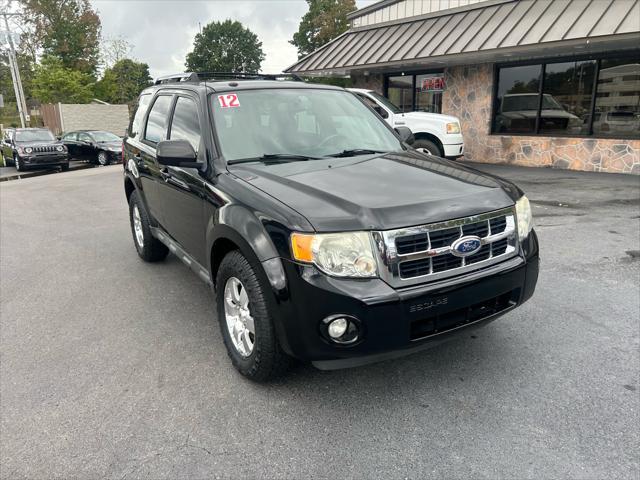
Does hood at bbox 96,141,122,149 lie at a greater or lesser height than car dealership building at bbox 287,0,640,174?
lesser

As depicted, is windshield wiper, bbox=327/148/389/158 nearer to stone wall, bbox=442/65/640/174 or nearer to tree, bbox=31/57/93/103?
stone wall, bbox=442/65/640/174

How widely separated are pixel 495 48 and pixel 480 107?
9.21 feet

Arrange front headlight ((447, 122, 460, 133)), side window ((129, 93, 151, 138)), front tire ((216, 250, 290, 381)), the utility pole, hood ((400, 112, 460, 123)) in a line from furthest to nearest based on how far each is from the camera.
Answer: the utility pole, hood ((400, 112, 460, 123)), front headlight ((447, 122, 460, 133)), side window ((129, 93, 151, 138)), front tire ((216, 250, 290, 381))

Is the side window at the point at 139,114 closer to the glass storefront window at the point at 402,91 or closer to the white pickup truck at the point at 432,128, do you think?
the white pickup truck at the point at 432,128

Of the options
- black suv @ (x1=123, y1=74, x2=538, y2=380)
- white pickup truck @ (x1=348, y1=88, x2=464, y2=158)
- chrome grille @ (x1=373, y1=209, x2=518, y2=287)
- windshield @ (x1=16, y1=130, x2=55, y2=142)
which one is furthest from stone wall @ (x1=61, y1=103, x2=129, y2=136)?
chrome grille @ (x1=373, y1=209, x2=518, y2=287)

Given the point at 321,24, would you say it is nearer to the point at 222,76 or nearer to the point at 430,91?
the point at 430,91

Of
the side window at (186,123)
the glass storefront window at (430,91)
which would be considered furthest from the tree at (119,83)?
the side window at (186,123)

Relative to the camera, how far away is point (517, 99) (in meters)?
13.1

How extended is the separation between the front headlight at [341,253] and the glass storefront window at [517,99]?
1216cm

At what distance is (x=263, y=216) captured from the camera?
270cm

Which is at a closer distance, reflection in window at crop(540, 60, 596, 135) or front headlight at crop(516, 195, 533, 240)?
front headlight at crop(516, 195, 533, 240)

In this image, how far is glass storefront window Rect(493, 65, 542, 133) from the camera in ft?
42.0

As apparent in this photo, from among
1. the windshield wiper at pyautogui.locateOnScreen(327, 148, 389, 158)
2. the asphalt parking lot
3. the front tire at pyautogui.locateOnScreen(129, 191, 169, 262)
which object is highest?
the windshield wiper at pyautogui.locateOnScreen(327, 148, 389, 158)

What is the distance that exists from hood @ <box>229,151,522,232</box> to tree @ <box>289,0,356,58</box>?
150 ft
